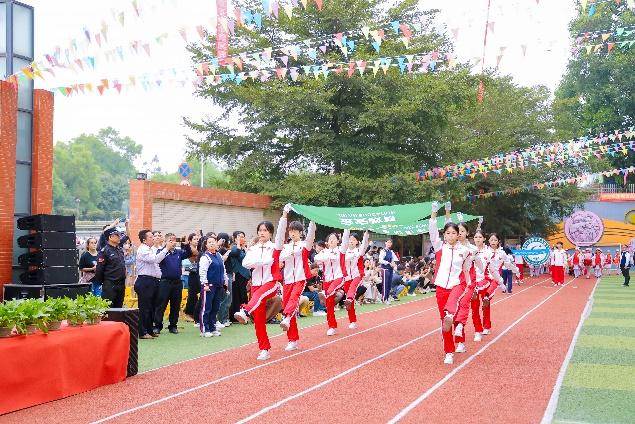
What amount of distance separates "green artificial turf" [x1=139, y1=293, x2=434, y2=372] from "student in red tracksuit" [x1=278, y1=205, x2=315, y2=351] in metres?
0.66

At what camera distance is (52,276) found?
440 inches

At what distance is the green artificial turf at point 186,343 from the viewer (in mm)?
9898

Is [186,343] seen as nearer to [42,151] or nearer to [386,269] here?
[42,151]

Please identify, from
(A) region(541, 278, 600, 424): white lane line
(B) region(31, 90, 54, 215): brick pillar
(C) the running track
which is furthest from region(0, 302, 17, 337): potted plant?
(B) region(31, 90, 54, 215): brick pillar

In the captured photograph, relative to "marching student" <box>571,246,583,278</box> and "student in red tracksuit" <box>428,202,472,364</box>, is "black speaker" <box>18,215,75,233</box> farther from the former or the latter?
"marching student" <box>571,246,583,278</box>

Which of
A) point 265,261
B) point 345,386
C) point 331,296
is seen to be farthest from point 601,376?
point 331,296

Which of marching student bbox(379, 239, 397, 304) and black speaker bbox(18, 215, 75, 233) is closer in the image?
black speaker bbox(18, 215, 75, 233)

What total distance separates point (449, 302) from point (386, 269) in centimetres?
1164

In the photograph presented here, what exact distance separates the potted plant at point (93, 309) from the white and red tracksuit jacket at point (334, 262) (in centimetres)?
590

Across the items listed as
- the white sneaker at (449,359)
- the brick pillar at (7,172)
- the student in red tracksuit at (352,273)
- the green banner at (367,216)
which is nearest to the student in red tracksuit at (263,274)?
the white sneaker at (449,359)

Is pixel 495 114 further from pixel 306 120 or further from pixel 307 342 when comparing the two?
pixel 307 342

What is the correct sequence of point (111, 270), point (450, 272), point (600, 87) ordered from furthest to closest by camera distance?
point (600, 87), point (111, 270), point (450, 272)

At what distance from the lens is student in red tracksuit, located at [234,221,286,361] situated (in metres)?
9.95

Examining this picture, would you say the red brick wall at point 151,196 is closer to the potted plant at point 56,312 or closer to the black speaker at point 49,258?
the black speaker at point 49,258
